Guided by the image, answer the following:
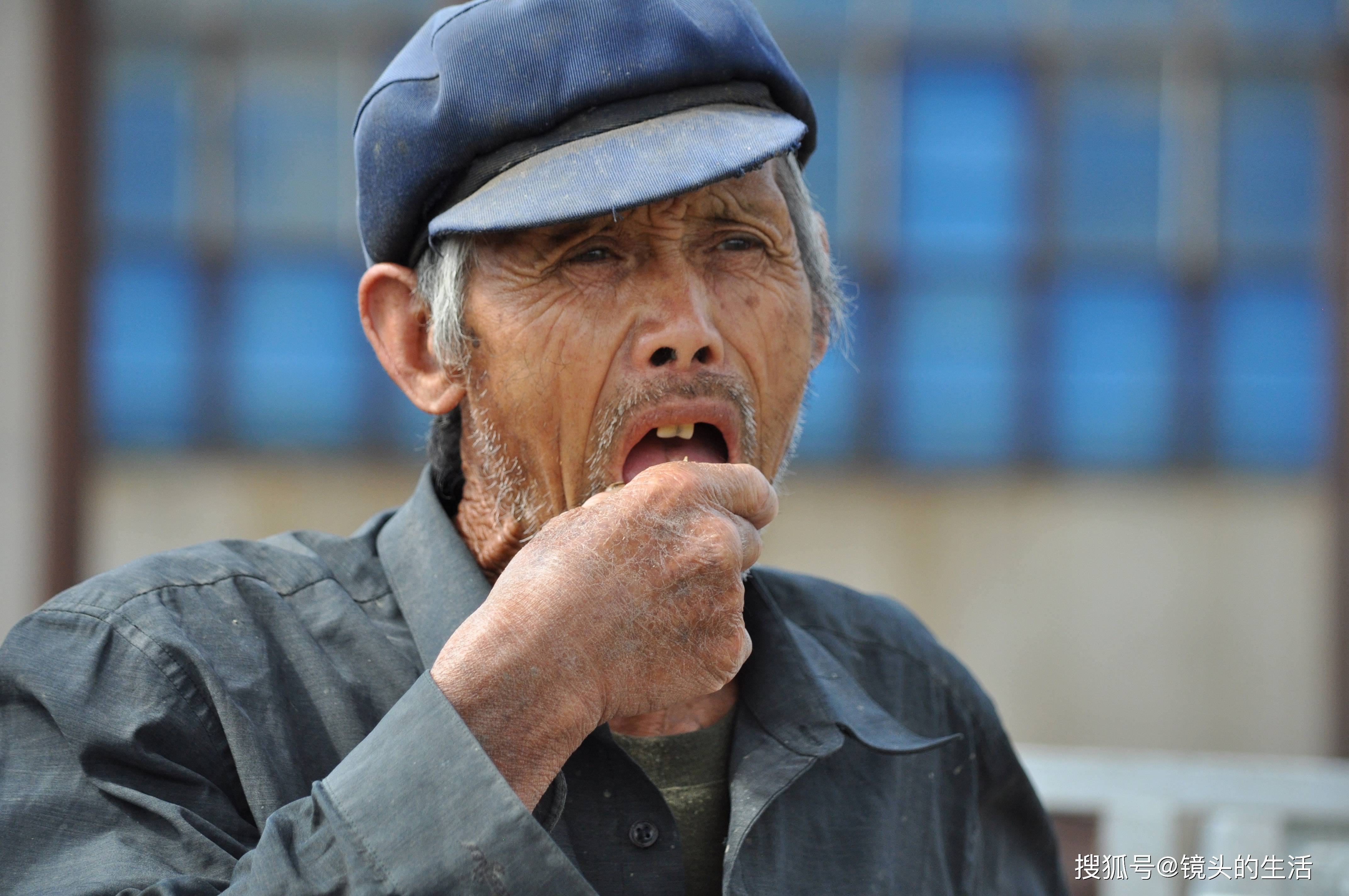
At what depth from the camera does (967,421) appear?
662 centimetres

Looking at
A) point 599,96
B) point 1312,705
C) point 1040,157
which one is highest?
point 1040,157

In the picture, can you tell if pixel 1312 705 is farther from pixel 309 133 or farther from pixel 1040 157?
pixel 309 133

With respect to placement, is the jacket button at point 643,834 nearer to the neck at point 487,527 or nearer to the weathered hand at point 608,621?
the weathered hand at point 608,621

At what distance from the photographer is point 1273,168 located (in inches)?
264

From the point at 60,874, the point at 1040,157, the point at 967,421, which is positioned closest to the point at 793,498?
the point at 967,421

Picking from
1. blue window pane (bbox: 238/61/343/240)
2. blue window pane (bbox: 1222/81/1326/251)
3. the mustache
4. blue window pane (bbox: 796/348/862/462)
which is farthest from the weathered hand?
blue window pane (bbox: 1222/81/1326/251)

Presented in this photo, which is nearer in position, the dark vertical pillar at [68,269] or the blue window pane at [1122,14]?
the dark vertical pillar at [68,269]

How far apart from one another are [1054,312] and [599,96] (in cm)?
543

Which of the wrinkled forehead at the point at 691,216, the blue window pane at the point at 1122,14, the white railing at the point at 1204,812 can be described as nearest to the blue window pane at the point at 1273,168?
the blue window pane at the point at 1122,14

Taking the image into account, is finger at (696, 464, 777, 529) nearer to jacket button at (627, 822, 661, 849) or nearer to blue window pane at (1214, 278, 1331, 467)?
jacket button at (627, 822, 661, 849)

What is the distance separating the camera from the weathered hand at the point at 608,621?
127 cm

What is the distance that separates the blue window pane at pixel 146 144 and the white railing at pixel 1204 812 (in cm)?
499

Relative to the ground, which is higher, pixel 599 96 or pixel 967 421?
pixel 599 96

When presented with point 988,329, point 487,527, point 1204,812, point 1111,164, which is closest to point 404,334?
point 487,527
